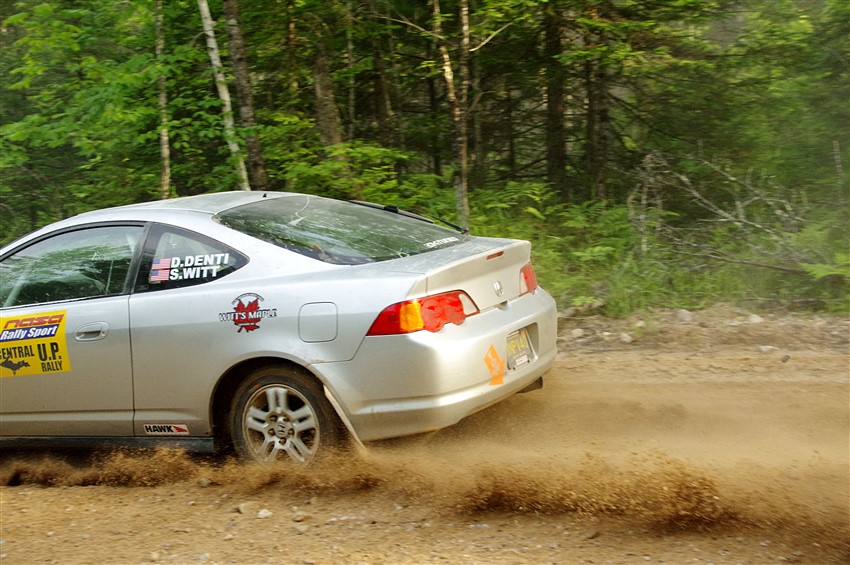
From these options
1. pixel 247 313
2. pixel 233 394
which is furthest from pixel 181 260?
pixel 233 394

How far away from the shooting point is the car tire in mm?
4070

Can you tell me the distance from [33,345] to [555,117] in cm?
845

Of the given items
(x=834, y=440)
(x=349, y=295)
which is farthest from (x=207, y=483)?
(x=834, y=440)

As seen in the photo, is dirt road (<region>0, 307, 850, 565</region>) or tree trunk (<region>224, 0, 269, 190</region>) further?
tree trunk (<region>224, 0, 269, 190</region>)

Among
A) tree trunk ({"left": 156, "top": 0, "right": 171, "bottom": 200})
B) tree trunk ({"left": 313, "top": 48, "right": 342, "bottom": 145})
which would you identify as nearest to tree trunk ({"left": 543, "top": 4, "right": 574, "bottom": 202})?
tree trunk ({"left": 313, "top": 48, "right": 342, "bottom": 145})

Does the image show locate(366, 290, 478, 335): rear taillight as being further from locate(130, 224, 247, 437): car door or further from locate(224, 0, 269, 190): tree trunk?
locate(224, 0, 269, 190): tree trunk

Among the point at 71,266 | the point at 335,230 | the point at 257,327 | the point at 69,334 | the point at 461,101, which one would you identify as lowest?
the point at 69,334

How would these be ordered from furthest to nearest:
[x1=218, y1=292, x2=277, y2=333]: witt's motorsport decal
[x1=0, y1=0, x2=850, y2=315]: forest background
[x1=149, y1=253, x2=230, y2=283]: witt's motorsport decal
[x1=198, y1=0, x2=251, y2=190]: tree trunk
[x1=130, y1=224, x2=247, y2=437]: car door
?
[x1=198, y1=0, x2=251, y2=190]: tree trunk
[x1=0, y1=0, x2=850, y2=315]: forest background
[x1=149, y1=253, x2=230, y2=283]: witt's motorsport decal
[x1=130, y1=224, x2=247, y2=437]: car door
[x1=218, y1=292, x2=277, y2=333]: witt's motorsport decal

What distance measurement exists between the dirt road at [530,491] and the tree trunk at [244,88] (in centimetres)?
465

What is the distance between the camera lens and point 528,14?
29.7 feet

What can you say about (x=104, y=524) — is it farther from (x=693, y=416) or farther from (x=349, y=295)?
(x=693, y=416)

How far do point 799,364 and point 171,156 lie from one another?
8.63 m

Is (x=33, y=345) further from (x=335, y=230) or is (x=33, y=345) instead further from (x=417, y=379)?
(x=417, y=379)

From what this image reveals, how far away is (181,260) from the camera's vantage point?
4.48 metres
